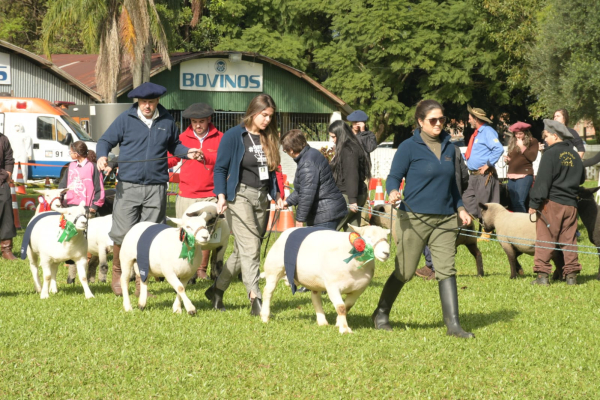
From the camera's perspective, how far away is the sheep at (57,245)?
8422 mm

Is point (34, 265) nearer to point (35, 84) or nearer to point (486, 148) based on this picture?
point (486, 148)

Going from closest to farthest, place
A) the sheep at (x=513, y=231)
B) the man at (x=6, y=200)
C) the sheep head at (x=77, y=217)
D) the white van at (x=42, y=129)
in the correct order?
the sheep head at (x=77, y=217)
the sheep at (x=513, y=231)
the man at (x=6, y=200)
the white van at (x=42, y=129)

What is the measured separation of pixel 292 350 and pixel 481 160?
7176 millimetres

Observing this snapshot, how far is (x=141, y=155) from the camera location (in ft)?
27.2

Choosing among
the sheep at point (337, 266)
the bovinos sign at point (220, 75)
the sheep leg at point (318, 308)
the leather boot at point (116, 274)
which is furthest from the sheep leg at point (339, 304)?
the bovinos sign at point (220, 75)

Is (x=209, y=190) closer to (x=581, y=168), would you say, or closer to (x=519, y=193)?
(x=581, y=168)

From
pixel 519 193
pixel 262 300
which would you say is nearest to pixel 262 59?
pixel 519 193

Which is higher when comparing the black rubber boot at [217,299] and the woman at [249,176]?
the woman at [249,176]

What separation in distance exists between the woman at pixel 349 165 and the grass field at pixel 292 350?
1.28 metres

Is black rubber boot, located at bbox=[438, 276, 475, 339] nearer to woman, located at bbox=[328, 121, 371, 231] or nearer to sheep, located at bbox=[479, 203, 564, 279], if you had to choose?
woman, located at bbox=[328, 121, 371, 231]

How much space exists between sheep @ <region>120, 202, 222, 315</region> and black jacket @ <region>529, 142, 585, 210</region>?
4279 millimetres

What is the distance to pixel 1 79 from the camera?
34250 millimetres

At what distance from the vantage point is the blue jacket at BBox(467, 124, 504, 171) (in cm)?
1214

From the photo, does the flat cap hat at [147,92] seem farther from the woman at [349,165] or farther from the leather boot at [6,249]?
the leather boot at [6,249]
